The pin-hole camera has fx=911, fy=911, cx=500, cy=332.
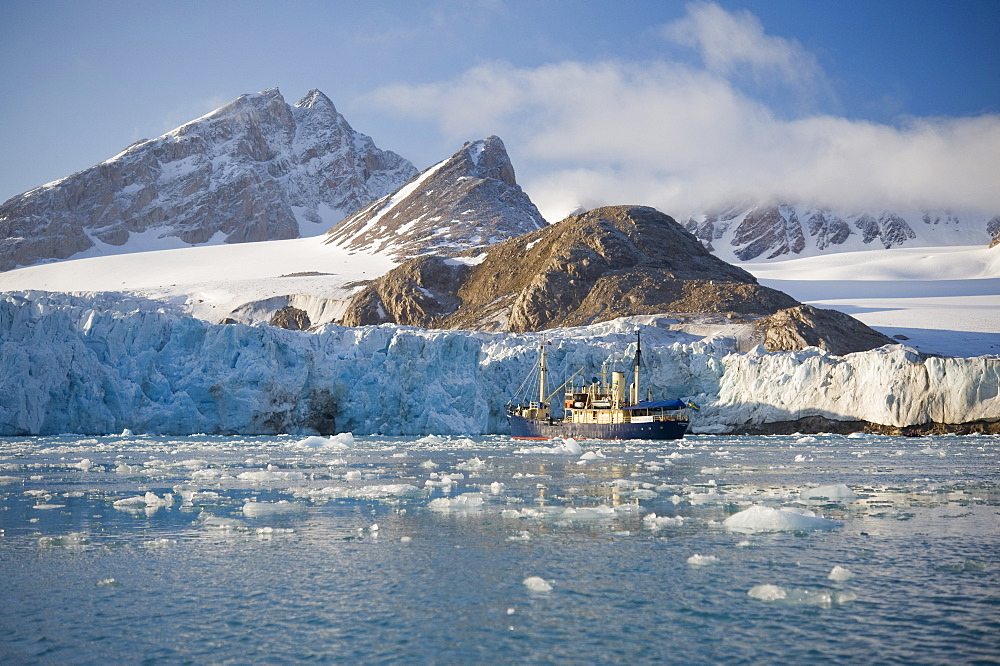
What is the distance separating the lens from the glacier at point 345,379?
114ft

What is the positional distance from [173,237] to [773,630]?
182154 millimetres

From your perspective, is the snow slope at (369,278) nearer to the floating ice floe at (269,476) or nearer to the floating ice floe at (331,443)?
the floating ice floe at (331,443)

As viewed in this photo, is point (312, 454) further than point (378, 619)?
Yes

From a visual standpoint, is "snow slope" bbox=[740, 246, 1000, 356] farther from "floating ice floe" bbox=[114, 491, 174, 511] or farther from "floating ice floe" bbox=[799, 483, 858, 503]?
"floating ice floe" bbox=[114, 491, 174, 511]

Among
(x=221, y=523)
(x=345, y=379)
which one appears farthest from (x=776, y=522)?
(x=345, y=379)

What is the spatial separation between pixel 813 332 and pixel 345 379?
32439 millimetres

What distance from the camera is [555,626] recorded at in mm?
7879

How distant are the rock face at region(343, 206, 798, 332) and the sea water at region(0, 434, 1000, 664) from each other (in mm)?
53188

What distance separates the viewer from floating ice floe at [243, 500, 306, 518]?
46.5 feet

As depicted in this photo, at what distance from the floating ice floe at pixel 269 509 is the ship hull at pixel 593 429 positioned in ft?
83.8

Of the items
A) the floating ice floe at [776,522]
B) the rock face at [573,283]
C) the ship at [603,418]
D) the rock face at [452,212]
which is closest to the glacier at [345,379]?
the ship at [603,418]

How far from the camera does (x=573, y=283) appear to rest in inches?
2997

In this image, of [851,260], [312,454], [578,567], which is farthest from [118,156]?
[578,567]

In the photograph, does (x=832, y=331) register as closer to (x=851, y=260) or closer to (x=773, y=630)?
(x=773, y=630)
